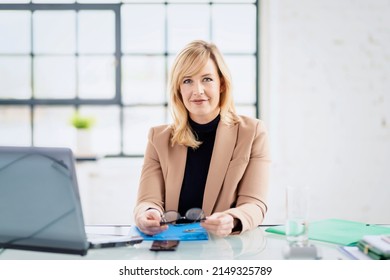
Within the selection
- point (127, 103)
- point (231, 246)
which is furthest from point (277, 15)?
point (231, 246)

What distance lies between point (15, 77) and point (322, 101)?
180 centimetres

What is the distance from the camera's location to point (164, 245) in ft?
3.19

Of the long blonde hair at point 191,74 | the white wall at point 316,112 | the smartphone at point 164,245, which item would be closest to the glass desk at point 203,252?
the smartphone at point 164,245

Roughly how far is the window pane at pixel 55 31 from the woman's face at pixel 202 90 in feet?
5.41

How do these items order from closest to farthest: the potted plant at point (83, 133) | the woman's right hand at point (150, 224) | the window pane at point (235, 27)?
1. the woman's right hand at point (150, 224)
2. the potted plant at point (83, 133)
3. the window pane at point (235, 27)

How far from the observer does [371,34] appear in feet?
8.13

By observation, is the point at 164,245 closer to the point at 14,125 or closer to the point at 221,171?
the point at 221,171

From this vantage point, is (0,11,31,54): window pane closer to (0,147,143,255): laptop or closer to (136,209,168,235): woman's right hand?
(136,209,168,235): woman's right hand

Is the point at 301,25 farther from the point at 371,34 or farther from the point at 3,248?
the point at 3,248

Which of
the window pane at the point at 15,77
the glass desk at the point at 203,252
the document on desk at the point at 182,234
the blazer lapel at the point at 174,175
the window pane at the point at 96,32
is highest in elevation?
the window pane at the point at 96,32

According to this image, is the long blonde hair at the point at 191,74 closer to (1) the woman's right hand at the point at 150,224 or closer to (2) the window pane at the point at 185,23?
(1) the woman's right hand at the point at 150,224

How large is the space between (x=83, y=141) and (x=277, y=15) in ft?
4.23

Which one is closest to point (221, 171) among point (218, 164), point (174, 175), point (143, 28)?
point (218, 164)

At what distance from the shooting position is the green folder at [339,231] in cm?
101
